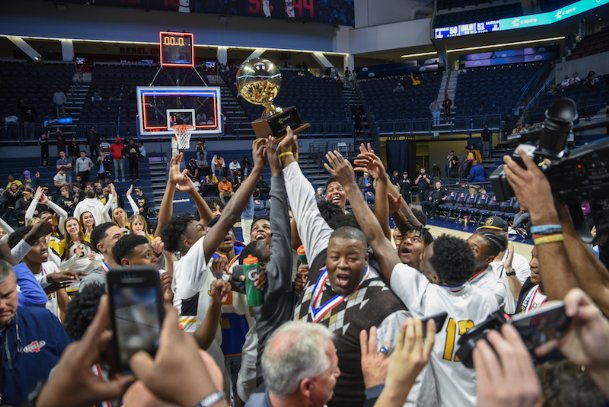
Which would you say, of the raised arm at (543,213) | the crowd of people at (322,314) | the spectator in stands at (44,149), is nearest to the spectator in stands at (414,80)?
the spectator in stands at (44,149)

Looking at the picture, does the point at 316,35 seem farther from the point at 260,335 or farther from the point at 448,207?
the point at 260,335

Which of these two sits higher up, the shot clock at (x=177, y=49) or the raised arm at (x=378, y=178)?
the shot clock at (x=177, y=49)

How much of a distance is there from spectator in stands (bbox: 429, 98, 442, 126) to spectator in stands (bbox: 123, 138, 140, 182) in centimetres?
1289

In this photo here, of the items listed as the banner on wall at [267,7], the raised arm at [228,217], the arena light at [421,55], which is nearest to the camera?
the raised arm at [228,217]

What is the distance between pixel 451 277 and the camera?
261cm

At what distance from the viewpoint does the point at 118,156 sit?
17.4m

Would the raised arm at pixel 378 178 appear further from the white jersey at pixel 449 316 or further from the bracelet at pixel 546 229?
the bracelet at pixel 546 229

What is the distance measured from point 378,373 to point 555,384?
1.97ft

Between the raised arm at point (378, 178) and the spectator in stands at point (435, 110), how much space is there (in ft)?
68.8

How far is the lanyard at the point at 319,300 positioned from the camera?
2.57m

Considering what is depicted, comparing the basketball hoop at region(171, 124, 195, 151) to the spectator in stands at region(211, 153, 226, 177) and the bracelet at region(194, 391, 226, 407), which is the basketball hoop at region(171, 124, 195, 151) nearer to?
the spectator in stands at region(211, 153, 226, 177)

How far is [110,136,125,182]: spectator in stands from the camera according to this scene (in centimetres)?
1734

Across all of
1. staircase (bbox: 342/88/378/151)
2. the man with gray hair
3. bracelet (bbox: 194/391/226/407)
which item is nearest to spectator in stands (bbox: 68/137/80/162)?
staircase (bbox: 342/88/378/151)

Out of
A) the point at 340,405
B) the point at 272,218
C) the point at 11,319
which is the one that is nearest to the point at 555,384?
the point at 340,405
